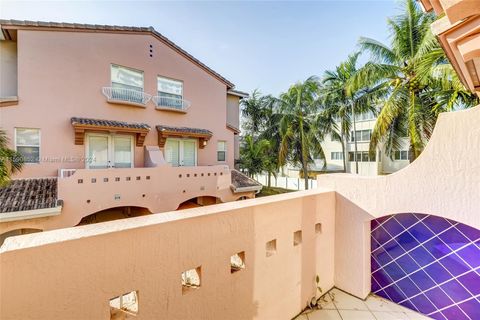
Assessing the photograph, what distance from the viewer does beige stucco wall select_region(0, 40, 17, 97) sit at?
9.00m

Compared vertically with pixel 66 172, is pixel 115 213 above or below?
below

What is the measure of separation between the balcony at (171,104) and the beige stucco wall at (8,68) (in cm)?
563

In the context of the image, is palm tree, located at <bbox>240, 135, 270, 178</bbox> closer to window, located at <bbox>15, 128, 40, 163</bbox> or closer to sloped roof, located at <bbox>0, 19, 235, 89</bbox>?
sloped roof, located at <bbox>0, 19, 235, 89</bbox>

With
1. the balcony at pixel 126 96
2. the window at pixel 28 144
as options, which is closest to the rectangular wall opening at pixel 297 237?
the balcony at pixel 126 96

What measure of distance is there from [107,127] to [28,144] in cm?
291

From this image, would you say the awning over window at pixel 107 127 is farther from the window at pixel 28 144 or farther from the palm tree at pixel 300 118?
the palm tree at pixel 300 118

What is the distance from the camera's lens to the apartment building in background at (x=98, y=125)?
810cm

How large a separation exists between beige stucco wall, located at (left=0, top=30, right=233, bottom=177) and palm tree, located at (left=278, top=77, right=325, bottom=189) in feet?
36.4

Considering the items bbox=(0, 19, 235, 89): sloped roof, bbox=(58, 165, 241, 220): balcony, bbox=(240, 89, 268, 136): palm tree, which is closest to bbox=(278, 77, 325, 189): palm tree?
bbox=(240, 89, 268, 136): palm tree

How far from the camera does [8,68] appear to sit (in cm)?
912

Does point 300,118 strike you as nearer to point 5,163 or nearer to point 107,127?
point 107,127

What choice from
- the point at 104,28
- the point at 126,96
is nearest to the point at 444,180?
the point at 126,96

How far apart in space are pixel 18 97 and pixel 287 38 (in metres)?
13.1

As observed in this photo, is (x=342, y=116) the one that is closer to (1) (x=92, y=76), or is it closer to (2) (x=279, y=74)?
(2) (x=279, y=74)
